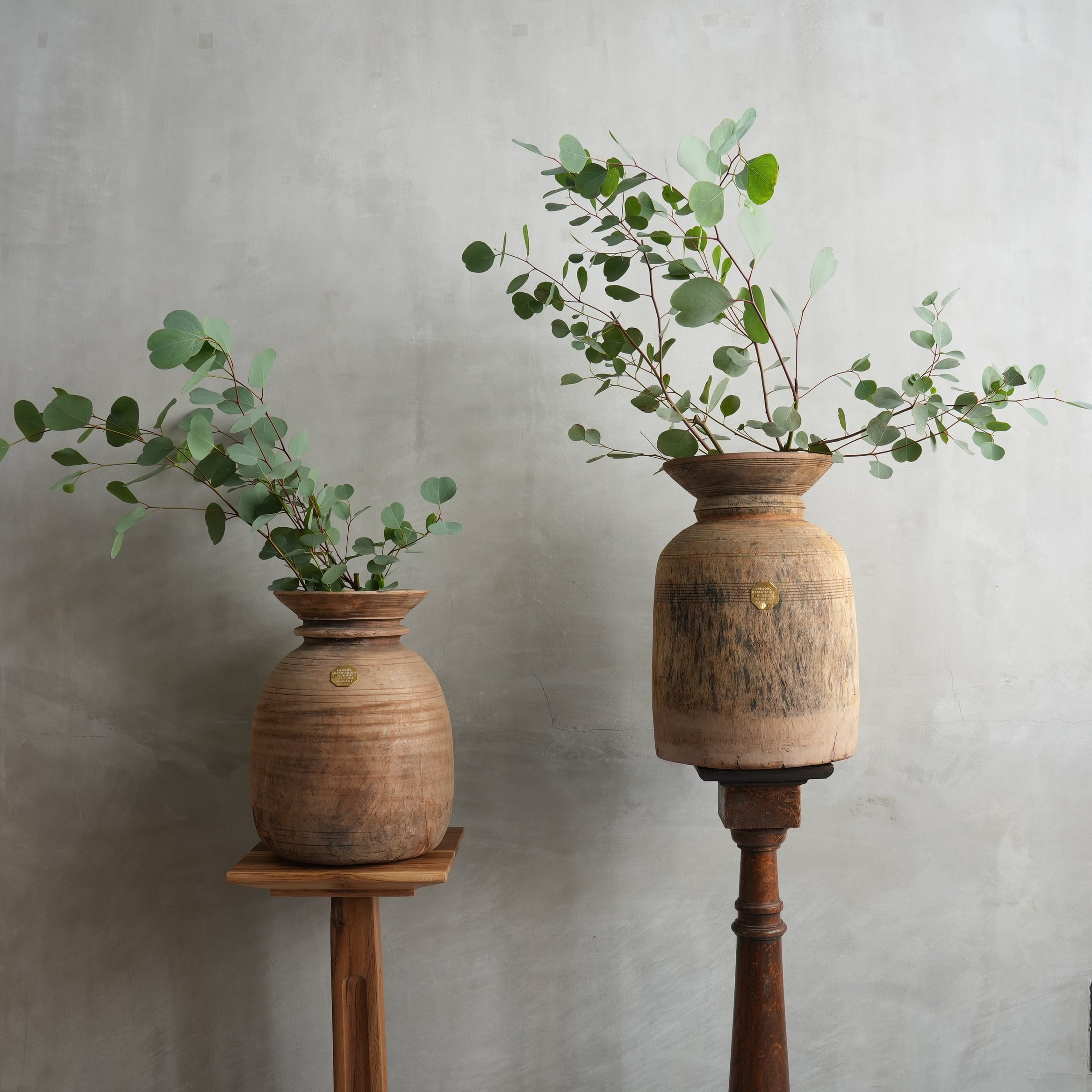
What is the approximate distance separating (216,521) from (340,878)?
20.2 inches

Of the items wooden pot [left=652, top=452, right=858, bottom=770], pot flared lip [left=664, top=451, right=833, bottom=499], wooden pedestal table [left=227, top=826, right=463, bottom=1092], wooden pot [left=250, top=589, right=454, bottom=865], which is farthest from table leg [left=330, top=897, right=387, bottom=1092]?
pot flared lip [left=664, top=451, right=833, bottom=499]

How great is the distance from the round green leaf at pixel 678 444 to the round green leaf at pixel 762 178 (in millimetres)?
296

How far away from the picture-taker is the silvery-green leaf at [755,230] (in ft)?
3.45

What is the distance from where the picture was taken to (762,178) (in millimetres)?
975

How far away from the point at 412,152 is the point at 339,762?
0.95m

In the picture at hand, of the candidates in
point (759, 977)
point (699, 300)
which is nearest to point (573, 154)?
point (699, 300)

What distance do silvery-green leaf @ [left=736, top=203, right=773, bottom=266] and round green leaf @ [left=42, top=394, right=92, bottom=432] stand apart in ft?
2.77

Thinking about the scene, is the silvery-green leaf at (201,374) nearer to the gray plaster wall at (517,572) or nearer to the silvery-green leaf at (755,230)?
the gray plaster wall at (517,572)

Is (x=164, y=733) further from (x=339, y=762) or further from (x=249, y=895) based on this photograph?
(x=339, y=762)

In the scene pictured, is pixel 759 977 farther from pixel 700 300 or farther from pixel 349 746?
pixel 700 300

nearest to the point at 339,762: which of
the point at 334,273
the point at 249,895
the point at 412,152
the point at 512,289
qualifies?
the point at 249,895

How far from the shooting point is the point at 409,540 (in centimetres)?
122

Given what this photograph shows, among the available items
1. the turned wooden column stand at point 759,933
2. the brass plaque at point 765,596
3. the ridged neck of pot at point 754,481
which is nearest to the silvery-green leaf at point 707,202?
the ridged neck of pot at point 754,481

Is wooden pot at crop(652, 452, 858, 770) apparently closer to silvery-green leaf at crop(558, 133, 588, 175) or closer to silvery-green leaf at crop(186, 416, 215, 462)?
silvery-green leaf at crop(558, 133, 588, 175)
